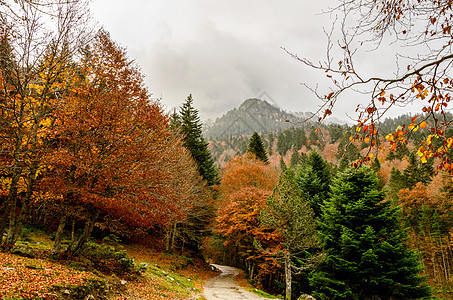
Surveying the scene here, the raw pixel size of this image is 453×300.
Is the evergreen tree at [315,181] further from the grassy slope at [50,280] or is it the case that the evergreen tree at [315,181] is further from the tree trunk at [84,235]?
the tree trunk at [84,235]

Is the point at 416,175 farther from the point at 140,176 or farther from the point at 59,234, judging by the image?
the point at 59,234

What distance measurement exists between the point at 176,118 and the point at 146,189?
21.6 meters

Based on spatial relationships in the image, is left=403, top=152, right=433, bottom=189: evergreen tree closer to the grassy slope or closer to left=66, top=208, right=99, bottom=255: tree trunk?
the grassy slope

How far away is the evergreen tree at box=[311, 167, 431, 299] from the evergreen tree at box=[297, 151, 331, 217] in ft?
15.8

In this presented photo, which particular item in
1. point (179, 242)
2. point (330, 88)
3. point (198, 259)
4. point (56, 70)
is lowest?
point (198, 259)

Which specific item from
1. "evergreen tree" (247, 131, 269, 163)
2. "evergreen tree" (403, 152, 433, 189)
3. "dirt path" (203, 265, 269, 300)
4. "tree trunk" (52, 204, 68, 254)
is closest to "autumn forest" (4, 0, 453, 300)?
"tree trunk" (52, 204, 68, 254)

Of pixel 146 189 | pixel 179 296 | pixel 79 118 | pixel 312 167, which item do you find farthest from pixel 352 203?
pixel 79 118

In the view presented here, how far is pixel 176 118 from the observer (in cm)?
3005

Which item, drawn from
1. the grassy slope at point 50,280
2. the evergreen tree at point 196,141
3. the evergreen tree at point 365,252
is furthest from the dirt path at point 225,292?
the evergreen tree at point 196,141

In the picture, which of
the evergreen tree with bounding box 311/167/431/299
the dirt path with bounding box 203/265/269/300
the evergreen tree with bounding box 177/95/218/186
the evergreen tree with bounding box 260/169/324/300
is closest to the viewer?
the evergreen tree with bounding box 311/167/431/299

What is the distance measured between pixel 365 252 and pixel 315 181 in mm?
8701

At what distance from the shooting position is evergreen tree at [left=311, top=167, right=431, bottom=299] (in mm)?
12703

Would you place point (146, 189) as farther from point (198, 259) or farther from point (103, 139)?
point (198, 259)

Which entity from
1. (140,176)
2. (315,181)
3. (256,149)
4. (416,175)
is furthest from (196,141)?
(416,175)
